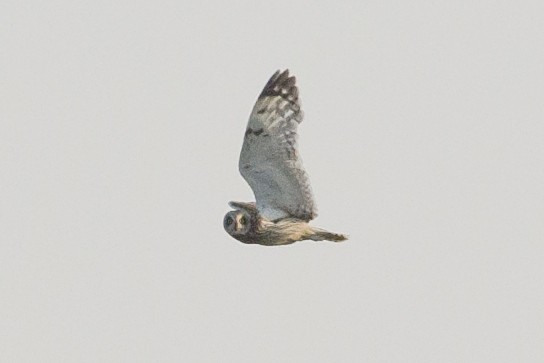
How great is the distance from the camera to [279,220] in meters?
15.5

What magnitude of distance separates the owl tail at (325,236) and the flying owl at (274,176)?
0.6 inches

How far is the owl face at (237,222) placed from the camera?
15.4 metres

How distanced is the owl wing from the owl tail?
1.98ft

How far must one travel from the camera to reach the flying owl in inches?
594

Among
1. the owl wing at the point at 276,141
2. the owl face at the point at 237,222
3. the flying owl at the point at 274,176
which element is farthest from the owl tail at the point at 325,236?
the owl face at the point at 237,222

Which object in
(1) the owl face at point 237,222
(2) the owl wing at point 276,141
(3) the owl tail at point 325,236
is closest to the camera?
(2) the owl wing at point 276,141

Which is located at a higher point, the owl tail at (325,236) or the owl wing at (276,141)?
the owl wing at (276,141)

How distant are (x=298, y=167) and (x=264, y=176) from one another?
41 centimetres

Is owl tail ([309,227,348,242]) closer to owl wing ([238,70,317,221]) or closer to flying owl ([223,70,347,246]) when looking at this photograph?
flying owl ([223,70,347,246])

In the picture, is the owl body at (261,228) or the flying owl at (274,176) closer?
the flying owl at (274,176)

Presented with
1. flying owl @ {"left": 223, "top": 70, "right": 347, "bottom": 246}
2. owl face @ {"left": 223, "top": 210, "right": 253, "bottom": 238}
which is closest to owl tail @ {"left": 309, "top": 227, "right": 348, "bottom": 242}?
flying owl @ {"left": 223, "top": 70, "right": 347, "bottom": 246}

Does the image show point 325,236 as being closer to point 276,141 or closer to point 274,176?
point 274,176

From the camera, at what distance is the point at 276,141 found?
1509 centimetres

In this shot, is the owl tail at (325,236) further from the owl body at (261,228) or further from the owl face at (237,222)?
the owl face at (237,222)
